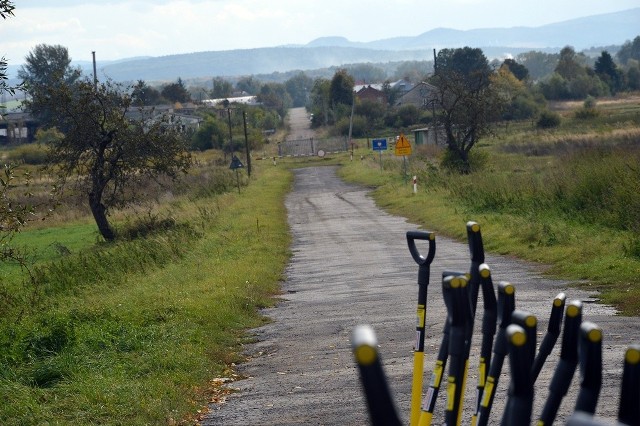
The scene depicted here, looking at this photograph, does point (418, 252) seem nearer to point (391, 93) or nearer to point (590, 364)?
point (590, 364)

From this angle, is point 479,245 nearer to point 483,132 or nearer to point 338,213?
point 338,213

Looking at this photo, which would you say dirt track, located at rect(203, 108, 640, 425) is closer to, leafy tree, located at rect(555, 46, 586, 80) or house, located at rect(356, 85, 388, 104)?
leafy tree, located at rect(555, 46, 586, 80)

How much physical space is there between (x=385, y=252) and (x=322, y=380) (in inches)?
516

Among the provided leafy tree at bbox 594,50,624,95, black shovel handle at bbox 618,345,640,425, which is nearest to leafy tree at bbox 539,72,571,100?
leafy tree at bbox 594,50,624,95

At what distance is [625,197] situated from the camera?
70.6 ft

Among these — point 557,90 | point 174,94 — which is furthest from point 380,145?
point 174,94

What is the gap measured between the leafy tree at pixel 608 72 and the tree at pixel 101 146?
295ft

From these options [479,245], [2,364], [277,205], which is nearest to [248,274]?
[2,364]

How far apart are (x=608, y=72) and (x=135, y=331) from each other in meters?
111

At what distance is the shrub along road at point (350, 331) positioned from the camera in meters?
8.59

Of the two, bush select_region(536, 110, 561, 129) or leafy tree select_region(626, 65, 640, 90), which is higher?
leafy tree select_region(626, 65, 640, 90)

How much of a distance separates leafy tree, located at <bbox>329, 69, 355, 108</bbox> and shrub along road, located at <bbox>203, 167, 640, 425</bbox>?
90.3 meters

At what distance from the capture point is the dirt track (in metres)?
8.61

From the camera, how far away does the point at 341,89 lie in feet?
382
